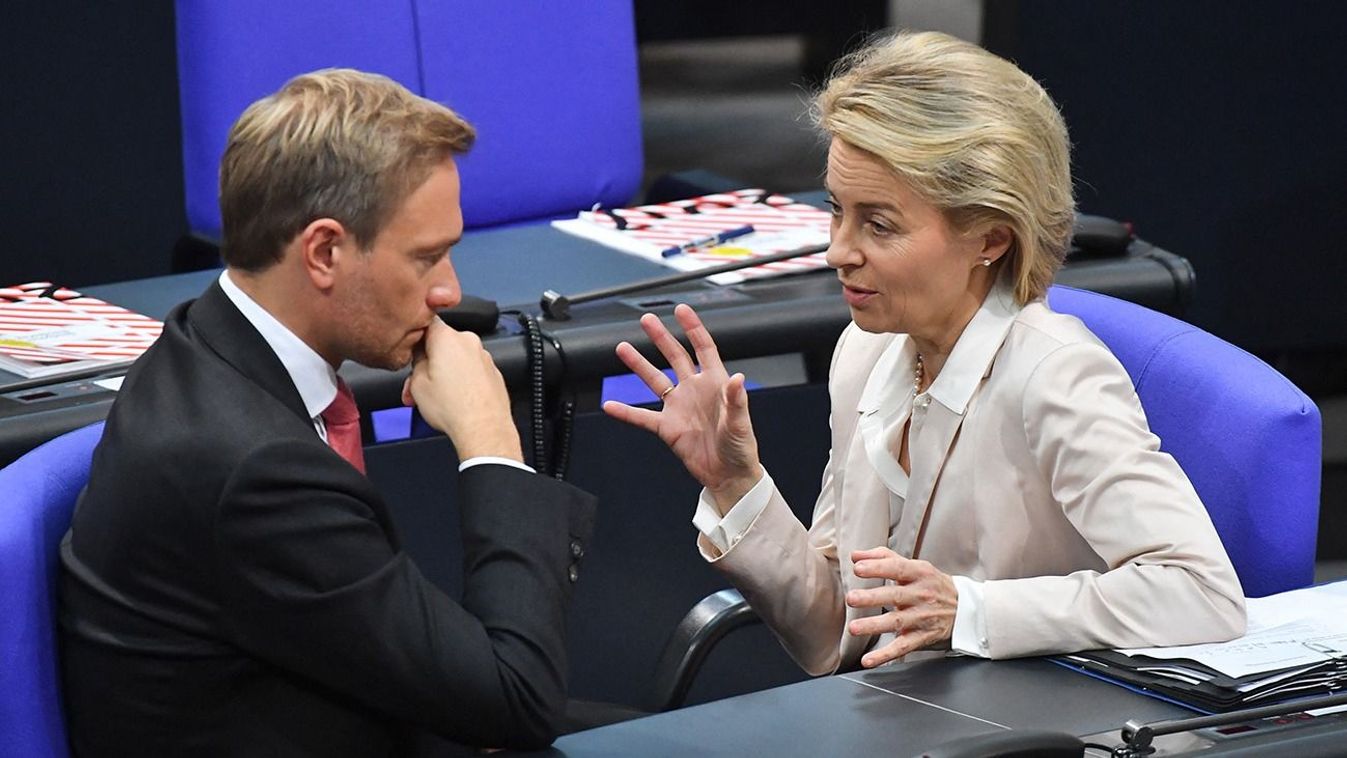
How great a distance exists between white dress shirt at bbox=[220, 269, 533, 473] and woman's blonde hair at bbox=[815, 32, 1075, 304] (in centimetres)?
60

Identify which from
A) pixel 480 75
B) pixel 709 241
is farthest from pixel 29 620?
pixel 480 75

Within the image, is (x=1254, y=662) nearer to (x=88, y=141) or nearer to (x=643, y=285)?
(x=643, y=285)

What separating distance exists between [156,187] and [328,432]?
9.80 feet

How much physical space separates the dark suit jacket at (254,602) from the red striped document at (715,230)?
129 centimetres

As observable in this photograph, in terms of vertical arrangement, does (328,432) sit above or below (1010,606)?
above

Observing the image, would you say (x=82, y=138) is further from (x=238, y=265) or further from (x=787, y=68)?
(x=238, y=265)

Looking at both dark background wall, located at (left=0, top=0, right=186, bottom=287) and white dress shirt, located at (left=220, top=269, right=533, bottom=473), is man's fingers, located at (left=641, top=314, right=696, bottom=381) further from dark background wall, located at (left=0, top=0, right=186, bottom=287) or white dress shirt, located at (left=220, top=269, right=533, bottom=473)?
dark background wall, located at (left=0, top=0, right=186, bottom=287)

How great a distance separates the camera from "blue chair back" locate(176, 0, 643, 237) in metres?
3.33

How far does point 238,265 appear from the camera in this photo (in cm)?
165

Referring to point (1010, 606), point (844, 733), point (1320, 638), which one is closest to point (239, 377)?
point (844, 733)

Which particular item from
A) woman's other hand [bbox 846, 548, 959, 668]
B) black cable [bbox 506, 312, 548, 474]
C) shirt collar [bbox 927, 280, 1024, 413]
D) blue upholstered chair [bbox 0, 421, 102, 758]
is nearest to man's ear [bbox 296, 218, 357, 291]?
blue upholstered chair [bbox 0, 421, 102, 758]

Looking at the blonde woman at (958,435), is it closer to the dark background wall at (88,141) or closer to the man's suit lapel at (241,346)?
the man's suit lapel at (241,346)

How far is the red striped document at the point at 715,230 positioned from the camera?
2891mm

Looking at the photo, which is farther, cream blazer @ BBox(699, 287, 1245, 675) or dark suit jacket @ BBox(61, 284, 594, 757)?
cream blazer @ BBox(699, 287, 1245, 675)
